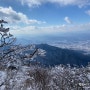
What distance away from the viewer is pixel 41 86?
670cm

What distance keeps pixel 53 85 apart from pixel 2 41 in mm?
4613

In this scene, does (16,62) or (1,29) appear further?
(16,62)

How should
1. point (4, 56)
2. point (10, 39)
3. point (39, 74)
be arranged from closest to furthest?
point (4, 56), point (10, 39), point (39, 74)

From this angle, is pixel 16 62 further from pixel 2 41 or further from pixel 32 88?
pixel 32 88

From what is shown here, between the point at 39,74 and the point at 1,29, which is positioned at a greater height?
the point at 1,29

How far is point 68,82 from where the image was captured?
754 centimetres

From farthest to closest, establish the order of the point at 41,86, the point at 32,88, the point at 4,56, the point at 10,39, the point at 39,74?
the point at 39,74, the point at 32,88, the point at 41,86, the point at 10,39, the point at 4,56

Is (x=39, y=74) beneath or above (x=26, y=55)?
beneath

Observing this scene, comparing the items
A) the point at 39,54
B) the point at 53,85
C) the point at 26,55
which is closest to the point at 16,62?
the point at 26,55

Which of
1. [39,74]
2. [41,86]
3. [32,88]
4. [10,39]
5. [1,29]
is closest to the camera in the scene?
[1,29]

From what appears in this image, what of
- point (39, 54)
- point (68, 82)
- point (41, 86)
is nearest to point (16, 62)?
point (39, 54)

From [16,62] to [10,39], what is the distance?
36 cm

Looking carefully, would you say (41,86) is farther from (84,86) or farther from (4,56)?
(4,56)

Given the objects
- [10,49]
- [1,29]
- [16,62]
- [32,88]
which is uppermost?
[1,29]
